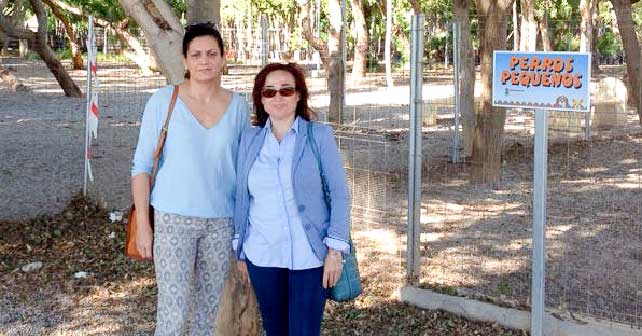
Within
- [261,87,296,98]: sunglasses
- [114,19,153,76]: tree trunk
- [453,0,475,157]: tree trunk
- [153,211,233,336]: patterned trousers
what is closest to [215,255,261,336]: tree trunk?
[153,211,233,336]: patterned trousers

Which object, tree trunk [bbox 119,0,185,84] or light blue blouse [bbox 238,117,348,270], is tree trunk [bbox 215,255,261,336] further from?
light blue blouse [bbox 238,117,348,270]

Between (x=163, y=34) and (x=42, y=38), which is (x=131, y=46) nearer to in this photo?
(x=42, y=38)

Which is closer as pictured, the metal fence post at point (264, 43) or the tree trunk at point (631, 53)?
the tree trunk at point (631, 53)

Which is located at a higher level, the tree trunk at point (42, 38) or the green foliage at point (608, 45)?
the tree trunk at point (42, 38)

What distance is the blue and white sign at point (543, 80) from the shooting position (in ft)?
16.4

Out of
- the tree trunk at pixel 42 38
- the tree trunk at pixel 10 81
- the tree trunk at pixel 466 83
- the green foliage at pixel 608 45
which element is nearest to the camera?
the green foliage at pixel 608 45

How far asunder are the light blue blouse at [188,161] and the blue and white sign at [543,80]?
1.83 meters

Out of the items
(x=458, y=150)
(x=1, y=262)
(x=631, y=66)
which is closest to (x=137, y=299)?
(x=1, y=262)

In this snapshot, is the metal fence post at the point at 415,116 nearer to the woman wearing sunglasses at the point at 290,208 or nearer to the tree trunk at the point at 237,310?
the tree trunk at the point at 237,310

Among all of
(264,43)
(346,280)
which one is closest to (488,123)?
(264,43)

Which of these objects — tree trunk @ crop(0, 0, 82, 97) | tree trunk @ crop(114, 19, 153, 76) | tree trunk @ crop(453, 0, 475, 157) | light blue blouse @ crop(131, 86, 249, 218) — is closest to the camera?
light blue blouse @ crop(131, 86, 249, 218)

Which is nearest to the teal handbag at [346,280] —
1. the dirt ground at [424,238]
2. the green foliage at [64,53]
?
the dirt ground at [424,238]

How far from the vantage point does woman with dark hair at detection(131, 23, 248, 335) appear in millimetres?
4094

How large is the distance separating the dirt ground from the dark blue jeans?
218cm
